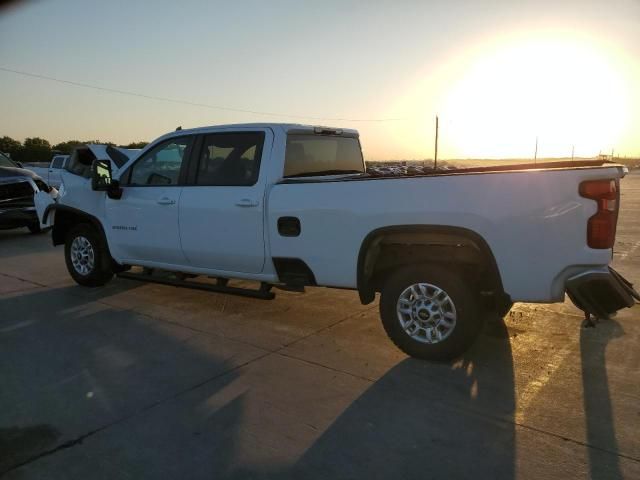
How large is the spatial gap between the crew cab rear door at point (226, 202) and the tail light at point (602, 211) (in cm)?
268

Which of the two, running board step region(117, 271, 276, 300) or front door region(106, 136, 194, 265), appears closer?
running board step region(117, 271, 276, 300)

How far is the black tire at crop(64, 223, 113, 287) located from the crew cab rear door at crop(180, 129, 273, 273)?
1.69 m

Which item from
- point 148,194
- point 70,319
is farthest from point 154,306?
point 148,194

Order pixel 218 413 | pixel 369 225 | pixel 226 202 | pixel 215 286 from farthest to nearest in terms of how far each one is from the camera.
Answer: pixel 215 286 → pixel 226 202 → pixel 369 225 → pixel 218 413

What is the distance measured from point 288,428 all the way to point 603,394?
219 cm

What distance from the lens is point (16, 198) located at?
37.3 feet

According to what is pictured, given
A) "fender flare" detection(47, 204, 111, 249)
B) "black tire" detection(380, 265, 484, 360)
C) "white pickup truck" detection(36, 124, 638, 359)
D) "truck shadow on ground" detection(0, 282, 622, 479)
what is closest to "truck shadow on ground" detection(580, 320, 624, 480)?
"truck shadow on ground" detection(0, 282, 622, 479)

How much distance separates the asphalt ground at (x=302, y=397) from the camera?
2.86 m

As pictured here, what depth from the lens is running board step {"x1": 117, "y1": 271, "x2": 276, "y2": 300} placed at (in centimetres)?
509

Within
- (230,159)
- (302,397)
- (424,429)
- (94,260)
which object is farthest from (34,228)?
(424,429)

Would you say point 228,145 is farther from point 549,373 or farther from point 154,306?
point 549,373

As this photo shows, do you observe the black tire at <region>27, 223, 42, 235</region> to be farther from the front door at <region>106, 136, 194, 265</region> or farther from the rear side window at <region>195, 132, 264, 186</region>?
the rear side window at <region>195, 132, 264, 186</region>

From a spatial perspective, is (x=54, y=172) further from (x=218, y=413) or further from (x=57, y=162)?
(x=218, y=413)

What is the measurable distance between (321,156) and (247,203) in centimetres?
109
